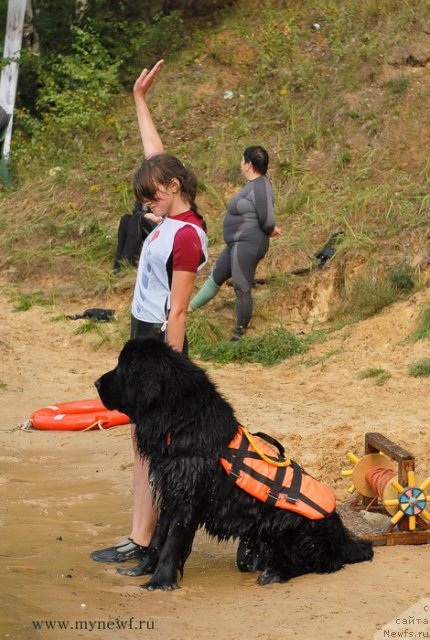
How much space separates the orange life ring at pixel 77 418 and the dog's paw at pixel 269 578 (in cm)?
349

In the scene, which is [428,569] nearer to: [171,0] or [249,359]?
[249,359]

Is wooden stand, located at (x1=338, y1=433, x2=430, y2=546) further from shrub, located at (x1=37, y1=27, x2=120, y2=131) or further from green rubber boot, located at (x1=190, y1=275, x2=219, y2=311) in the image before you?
shrub, located at (x1=37, y1=27, x2=120, y2=131)

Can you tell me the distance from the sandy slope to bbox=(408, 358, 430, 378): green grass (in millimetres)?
102

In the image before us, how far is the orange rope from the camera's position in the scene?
580 centimetres

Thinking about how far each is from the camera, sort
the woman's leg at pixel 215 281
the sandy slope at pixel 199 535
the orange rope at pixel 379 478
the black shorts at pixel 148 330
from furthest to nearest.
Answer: the woman's leg at pixel 215 281
the orange rope at pixel 379 478
the black shorts at pixel 148 330
the sandy slope at pixel 199 535

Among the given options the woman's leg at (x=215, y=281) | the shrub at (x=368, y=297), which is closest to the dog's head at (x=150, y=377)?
the shrub at (x=368, y=297)

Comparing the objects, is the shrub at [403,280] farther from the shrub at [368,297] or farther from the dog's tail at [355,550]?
the dog's tail at [355,550]

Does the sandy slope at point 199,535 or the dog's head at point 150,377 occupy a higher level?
the dog's head at point 150,377

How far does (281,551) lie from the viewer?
5.13 metres

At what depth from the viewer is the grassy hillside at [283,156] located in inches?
473

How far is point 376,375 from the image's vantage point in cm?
955

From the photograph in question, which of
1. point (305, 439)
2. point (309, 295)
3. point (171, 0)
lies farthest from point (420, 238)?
point (171, 0)

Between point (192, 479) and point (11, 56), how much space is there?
42.5 ft

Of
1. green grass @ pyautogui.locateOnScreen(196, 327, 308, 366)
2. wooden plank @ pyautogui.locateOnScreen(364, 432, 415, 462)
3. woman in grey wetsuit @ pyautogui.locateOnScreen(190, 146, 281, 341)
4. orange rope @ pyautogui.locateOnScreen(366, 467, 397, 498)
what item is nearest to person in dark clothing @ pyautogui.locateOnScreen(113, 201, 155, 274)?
woman in grey wetsuit @ pyautogui.locateOnScreen(190, 146, 281, 341)
